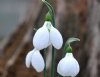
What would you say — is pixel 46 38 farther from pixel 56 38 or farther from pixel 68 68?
pixel 68 68

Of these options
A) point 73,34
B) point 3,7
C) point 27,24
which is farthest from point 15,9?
point 73,34

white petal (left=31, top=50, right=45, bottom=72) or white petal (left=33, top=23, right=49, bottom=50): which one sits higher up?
white petal (left=33, top=23, right=49, bottom=50)

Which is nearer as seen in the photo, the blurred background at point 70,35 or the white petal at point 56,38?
the white petal at point 56,38

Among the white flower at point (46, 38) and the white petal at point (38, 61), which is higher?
the white flower at point (46, 38)

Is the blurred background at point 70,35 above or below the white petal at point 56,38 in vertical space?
below

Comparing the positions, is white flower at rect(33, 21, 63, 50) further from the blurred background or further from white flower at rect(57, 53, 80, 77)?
the blurred background

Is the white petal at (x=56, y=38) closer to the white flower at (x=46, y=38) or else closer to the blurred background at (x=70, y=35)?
the white flower at (x=46, y=38)

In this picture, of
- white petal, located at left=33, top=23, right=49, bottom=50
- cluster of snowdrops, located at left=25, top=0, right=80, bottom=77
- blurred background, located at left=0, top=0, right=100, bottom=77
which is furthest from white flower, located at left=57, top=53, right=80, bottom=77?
blurred background, located at left=0, top=0, right=100, bottom=77

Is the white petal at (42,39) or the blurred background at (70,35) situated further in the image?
the blurred background at (70,35)

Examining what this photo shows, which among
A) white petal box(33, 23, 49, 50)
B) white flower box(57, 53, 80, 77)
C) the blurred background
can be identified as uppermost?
white petal box(33, 23, 49, 50)

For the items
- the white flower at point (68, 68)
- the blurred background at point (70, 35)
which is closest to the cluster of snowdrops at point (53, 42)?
the white flower at point (68, 68)

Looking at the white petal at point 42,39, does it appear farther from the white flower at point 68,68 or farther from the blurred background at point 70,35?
the blurred background at point 70,35

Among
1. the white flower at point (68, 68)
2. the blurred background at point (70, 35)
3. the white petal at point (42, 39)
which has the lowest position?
the blurred background at point (70, 35)
